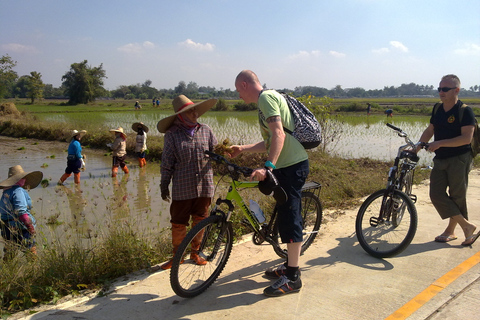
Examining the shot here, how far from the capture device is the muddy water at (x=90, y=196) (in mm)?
5531

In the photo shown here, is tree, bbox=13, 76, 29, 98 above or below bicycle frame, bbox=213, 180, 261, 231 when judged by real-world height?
above

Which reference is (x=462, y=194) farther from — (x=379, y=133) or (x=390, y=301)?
(x=379, y=133)

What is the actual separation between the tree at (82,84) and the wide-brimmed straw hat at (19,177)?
203 ft

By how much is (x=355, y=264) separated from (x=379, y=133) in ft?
60.1

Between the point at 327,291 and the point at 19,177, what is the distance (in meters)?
3.91

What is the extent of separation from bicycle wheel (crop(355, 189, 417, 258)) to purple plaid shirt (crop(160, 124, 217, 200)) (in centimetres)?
186

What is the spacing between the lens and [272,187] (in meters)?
3.01

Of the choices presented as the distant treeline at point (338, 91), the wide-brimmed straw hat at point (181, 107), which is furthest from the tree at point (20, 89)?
the wide-brimmed straw hat at point (181, 107)

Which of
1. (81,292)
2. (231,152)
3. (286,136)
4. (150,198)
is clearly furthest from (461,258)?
(150,198)

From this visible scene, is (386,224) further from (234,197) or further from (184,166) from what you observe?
(184,166)

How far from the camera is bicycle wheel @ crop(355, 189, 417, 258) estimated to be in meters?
3.99

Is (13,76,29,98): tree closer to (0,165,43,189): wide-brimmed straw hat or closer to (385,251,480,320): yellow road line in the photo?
(0,165,43,189): wide-brimmed straw hat

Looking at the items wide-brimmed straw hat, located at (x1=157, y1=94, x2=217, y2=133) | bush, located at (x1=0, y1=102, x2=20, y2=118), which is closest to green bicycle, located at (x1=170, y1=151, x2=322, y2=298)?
wide-brimmed straw hat, located at (x1=157, y1=94, x2=217, y2=133)

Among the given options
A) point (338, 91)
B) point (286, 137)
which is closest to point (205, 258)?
point (286, 137)
